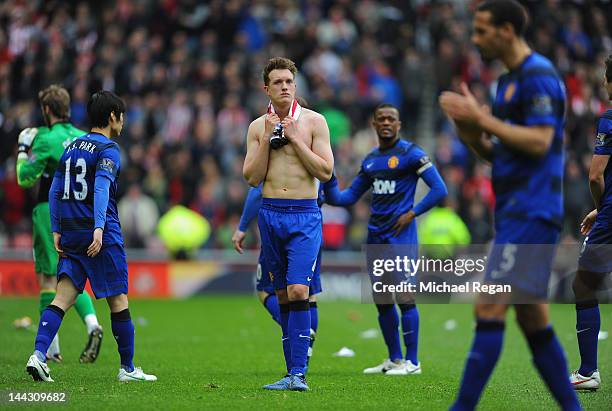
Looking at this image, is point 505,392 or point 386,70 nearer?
point 505,392

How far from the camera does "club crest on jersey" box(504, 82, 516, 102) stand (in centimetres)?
647

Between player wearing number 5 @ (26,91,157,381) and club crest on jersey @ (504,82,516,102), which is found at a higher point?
club crest on jersey @ (504,82,516,102)

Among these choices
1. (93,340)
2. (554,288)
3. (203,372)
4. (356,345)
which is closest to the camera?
(203,372)

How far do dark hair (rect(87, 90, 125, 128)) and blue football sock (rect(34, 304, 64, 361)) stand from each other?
5.58 ft

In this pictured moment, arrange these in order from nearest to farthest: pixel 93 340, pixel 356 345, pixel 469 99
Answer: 1. pixel 469 99
2. pixel 93 340
3. pixel 356 345

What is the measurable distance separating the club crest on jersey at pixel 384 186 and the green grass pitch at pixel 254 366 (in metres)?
1.90

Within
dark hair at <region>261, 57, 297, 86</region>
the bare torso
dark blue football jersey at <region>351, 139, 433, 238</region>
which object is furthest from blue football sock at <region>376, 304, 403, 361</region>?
dark hair at <region>261, 57, 297, 86</region>

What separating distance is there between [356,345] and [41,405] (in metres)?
6.38

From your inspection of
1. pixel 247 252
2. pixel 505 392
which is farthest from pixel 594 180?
pixel 247 252

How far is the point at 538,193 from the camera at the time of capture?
253 inches

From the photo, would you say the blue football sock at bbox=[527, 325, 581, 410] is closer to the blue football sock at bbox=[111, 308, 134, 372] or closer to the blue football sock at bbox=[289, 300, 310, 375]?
the blue football sock at bbox=[289, 300, 310, 375]

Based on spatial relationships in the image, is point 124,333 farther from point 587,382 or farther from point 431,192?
point 587,382

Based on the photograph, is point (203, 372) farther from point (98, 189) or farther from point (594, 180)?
point (594, 180)

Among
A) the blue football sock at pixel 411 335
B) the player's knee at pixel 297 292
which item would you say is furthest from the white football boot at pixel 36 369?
the blue football sock at pixel 411 335
